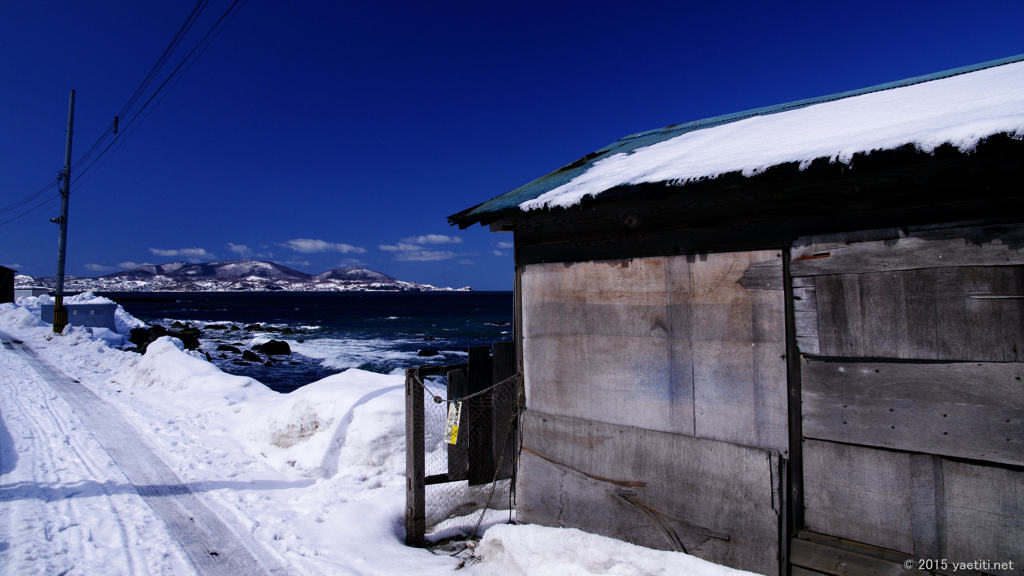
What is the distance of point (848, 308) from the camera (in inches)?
136

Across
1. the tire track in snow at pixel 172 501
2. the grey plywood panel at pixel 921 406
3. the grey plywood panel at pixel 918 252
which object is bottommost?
the tire track in snow at pixel 172 501

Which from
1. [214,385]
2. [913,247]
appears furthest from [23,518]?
[913,247]

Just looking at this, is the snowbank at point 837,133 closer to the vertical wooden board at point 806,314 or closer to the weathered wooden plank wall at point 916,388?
the weathered wooden plank wall at point 916,388

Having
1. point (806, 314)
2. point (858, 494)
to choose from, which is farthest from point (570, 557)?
point (806, 314)

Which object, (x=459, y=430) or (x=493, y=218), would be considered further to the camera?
(x=459, y=430)

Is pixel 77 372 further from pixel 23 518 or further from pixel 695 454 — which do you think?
pixel 695 454

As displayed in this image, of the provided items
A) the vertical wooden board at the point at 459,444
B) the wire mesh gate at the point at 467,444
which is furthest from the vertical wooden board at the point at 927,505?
the vertical wooden board at the point at 459,444

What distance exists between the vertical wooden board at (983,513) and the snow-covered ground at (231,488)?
5.27 feet

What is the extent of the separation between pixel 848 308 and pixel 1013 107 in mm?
1547

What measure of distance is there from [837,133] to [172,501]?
8.30 metres

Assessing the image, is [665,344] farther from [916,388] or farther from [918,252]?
[918,252]

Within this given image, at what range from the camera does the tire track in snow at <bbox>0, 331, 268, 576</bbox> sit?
4676 millimetres

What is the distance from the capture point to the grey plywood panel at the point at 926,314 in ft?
9.68

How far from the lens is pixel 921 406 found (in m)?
3.19
